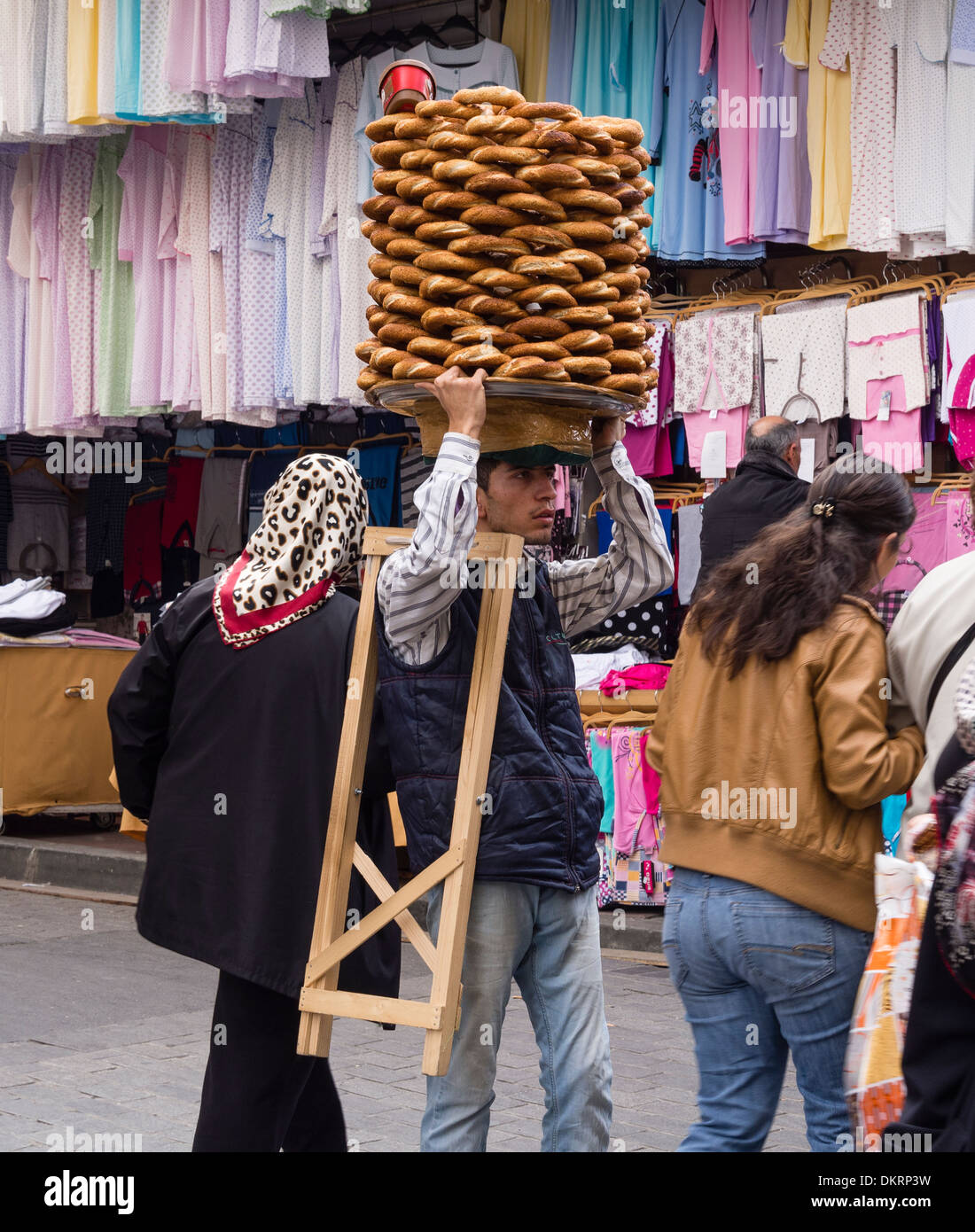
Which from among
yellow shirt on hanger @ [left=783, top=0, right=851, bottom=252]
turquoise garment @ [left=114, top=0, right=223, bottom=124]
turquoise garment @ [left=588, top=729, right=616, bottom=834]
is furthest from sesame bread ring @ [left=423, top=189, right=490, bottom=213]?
turquoise garment @ [left=114, top=0, right=223, bottom=124]

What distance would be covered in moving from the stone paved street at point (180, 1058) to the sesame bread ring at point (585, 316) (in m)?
2.53

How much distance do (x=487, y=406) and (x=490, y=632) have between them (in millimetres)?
467

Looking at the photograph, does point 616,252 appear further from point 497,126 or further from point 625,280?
point 497,126

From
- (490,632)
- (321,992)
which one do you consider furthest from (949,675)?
(321,992)

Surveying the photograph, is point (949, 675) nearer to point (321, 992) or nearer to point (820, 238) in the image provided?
point (321, 992)

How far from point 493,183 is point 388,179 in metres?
0.25

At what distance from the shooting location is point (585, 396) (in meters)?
3.03

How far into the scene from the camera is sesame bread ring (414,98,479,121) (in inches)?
121

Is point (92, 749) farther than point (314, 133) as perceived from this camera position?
Yes

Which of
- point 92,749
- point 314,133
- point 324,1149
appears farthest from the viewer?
point 92,749

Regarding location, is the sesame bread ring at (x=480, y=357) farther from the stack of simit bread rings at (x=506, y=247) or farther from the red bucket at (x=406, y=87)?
the red bucket at (x=406, y=87)

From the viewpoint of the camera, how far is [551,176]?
3.02 m

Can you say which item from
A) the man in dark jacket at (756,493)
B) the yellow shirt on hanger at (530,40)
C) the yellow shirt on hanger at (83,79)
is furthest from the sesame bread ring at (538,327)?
the yellow shirt on hanger at (83,79)

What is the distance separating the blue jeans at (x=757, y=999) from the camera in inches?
114
